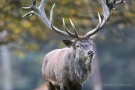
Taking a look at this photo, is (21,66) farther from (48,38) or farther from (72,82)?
(72,82)

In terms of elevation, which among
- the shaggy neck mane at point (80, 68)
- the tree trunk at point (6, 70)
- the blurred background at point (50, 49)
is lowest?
the tree trunk at point (6, 70)

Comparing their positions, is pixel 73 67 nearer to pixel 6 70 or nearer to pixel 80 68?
pixel 80 68

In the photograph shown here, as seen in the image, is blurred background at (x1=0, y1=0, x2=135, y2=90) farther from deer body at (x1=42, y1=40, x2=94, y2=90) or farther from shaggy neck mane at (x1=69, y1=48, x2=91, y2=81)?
shaggy neck mane at (x1=69, y1=48, x2=91, y2=81)

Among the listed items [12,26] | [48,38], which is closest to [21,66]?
[48,38]

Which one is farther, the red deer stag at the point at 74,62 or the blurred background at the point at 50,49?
the blurred background at the point at 50,49

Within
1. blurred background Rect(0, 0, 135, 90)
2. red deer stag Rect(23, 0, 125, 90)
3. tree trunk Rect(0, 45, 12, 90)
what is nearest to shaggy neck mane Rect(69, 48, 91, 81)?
red deer stag Rect(23, 0, 125, 90)

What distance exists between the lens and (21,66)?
42.7 m

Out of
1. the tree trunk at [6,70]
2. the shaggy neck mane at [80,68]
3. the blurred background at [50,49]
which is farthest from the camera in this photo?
the tree trunk at [6,70]

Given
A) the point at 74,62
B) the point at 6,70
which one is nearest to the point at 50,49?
the point at 6,70

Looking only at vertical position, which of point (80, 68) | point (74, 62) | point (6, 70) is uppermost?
point (74, 62)

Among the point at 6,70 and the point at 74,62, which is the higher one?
the point at 74,62

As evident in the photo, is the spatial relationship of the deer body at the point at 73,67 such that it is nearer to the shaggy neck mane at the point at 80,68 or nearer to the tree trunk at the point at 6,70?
the shaggy neck mane at the point at 80,68

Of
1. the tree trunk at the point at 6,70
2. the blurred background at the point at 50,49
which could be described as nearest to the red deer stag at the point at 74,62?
the blurred background at the point at 50,49

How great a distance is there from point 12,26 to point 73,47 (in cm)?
1168
